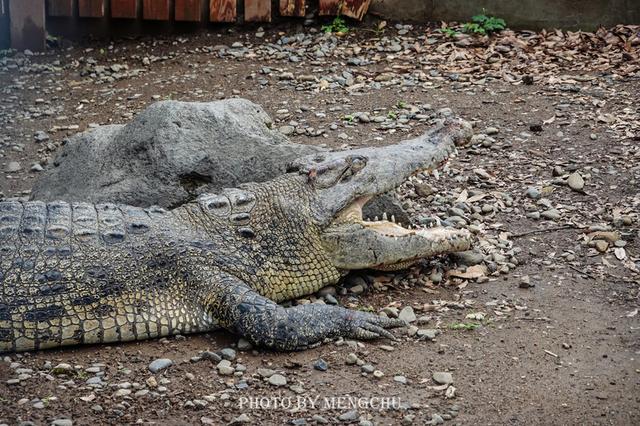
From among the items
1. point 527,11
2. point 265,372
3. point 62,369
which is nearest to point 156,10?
point 527,11

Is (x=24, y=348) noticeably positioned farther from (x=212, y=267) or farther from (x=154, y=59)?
(x=154, y=59)

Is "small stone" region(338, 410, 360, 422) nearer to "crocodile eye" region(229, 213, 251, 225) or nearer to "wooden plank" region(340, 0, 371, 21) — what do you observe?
"crocodile eye" region(229, 213, 251, 225)

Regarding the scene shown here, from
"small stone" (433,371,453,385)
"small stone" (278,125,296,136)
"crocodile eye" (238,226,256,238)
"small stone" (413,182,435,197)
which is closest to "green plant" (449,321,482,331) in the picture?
"small stone" (433,371,453,385)

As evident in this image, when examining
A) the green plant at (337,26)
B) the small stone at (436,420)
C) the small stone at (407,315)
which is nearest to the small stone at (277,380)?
the small stone at (436,420)

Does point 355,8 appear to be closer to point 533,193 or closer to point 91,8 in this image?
point 91,8

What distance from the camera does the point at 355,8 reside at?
9.59 m

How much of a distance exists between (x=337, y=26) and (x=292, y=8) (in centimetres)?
51

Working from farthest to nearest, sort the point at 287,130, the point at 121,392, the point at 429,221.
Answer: the point at 287,130 → the point at 429,221 → the point at 121,392

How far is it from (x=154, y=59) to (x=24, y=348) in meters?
5.08

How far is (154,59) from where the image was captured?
9328 mm

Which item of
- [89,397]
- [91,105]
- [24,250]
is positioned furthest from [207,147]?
[91,105]

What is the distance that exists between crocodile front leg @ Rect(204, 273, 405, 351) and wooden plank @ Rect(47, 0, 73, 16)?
5.49 metres

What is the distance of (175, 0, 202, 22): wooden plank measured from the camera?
9.53 m

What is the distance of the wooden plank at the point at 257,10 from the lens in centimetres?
958
